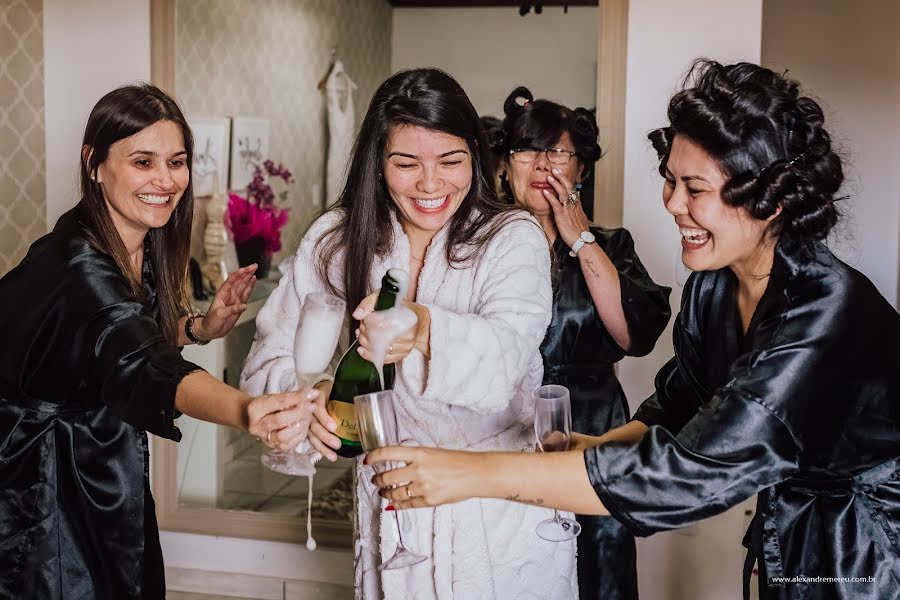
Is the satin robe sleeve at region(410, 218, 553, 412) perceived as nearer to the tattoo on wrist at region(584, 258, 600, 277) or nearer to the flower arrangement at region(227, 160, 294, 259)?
the tattoo on wrist at region(584, 258, 600, 277)

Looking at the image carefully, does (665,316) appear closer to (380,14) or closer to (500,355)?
(500,355)

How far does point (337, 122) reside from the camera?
5520 millimetres

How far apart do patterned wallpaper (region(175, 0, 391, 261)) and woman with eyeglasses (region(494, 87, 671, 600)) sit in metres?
1.88

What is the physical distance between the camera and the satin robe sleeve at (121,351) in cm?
178

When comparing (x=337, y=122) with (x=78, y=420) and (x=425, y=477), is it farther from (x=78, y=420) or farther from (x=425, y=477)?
(x=425, y=477)

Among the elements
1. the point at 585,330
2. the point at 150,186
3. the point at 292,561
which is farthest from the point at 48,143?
the point at 585,330

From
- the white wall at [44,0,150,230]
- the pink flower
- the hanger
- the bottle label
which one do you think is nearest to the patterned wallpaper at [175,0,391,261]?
the hanger

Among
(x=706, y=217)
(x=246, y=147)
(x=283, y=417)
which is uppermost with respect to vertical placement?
(x=246, y=147)

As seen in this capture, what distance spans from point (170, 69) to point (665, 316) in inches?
75.1

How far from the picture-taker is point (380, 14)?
20.0 feet

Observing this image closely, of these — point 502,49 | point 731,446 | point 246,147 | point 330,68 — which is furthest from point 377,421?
point 502,49

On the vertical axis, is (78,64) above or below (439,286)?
above

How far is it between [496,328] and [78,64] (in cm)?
228

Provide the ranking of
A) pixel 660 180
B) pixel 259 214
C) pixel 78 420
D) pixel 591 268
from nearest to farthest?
pixel 78 420 → pixel 591 268 → pixel 660 180 → pixel 259 214
